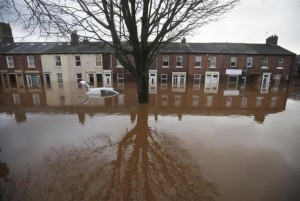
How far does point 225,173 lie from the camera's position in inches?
177

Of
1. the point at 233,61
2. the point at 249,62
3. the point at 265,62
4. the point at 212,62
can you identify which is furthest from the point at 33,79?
the point at 265,62

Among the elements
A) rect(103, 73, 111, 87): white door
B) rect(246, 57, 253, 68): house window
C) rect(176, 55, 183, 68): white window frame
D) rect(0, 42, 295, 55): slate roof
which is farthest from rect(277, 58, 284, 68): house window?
rect(103, 73, 111, 87): white door

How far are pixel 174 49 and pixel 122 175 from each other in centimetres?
2204

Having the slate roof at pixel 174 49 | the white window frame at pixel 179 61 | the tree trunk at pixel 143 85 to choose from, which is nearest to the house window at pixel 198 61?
the slate roof at pixel 174 49

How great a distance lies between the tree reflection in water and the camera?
147 inches

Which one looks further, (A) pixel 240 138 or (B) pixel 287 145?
(A) pixel 240 138

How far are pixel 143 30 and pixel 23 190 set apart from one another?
843cm

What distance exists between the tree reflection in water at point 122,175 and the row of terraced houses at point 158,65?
1865 centimetres

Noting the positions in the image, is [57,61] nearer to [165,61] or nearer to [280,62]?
[165,61]

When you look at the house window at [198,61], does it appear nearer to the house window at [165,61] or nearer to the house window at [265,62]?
the house window at [165,61]

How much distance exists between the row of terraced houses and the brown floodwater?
49.1ft

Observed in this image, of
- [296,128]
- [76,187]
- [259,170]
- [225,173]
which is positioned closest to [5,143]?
[76,187]

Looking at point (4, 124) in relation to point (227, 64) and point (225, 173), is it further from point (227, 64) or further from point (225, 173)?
point (227, 64)

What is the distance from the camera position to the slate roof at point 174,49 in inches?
930
